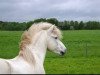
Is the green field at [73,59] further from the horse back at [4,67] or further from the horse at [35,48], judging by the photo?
the horse back at [4,67]

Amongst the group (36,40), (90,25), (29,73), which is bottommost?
(90,25)

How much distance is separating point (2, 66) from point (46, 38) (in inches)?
47.6

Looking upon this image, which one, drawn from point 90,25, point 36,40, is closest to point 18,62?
point 36,40

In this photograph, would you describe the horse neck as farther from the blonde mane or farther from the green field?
the green field

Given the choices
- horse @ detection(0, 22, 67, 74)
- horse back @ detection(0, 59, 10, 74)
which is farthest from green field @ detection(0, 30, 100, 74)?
horse back @ detection(0, 59, 10, 74)

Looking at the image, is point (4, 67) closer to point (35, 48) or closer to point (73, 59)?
point (35, 48)

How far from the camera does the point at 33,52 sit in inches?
244

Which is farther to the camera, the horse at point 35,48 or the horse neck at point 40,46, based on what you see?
the horse neck at point 40,46

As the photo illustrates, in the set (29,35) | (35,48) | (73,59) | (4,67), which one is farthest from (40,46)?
(73,59)

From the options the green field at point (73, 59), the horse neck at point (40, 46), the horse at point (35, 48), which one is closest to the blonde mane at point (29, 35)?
the horse at point (35, 48)

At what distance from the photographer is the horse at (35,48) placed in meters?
5.82

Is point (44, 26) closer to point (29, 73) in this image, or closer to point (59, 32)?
point (59, 32)

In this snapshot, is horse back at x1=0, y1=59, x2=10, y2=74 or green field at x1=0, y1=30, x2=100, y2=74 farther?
green field at x1=0, y1=30, x2=100, y2=74

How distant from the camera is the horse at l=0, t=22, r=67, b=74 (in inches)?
229
